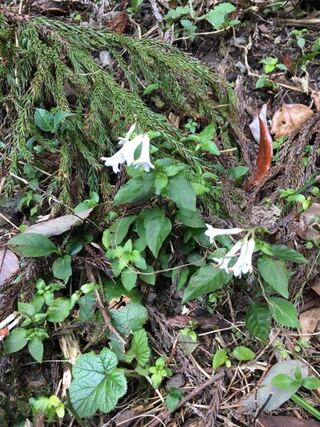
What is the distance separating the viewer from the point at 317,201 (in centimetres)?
203

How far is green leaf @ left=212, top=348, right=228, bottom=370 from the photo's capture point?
1.74 meters

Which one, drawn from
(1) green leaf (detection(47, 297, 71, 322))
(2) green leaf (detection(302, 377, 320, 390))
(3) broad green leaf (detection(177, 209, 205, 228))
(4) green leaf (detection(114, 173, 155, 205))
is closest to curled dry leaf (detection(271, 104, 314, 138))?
(3) broad green leaf (detection(177, 209, 205, 228))

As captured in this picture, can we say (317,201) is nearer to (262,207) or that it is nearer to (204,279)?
(262,207)

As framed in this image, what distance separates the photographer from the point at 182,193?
168 centimetres

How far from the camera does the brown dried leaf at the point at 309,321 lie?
5.99 feet

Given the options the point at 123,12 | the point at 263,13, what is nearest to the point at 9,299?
the point at 123,12

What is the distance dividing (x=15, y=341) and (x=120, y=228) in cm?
56

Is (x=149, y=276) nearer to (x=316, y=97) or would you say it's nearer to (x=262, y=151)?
(x=262, y=151)

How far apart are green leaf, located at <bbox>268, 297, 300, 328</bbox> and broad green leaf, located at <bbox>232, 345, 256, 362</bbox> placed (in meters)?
0.15

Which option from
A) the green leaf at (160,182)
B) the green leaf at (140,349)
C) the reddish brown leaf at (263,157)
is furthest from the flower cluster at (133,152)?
the reddish brown leaf at (263,157)

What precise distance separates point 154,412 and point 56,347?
437 millimetres

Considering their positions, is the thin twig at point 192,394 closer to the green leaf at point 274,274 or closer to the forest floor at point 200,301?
the forest floor at point 200,301

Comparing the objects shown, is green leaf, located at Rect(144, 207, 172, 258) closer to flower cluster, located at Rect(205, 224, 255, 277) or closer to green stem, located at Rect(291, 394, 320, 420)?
flower cluster, located at Rect(205, 224, 255, 277)

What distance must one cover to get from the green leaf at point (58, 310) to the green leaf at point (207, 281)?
0.46m
